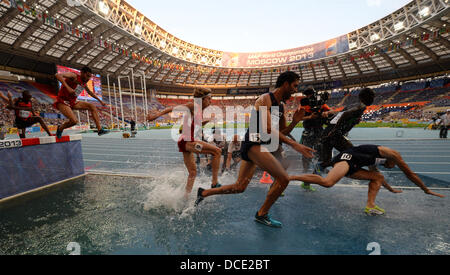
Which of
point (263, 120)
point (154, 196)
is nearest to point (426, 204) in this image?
point (263, 120)

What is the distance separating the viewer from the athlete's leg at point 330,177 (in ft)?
8.17

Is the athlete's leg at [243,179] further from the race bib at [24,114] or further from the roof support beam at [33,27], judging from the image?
the roof support beam at [33,27]

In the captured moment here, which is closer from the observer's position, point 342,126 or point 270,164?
point 270,164

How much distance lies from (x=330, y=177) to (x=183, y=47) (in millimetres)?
43513

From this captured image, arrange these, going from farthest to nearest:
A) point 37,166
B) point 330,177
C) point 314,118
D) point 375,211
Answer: point 37,166, point 314,118, point 375,211, point 330,177

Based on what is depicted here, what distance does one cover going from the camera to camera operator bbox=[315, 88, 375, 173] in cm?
322

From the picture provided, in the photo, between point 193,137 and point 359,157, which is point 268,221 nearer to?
point 359,157

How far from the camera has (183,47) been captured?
40344mm

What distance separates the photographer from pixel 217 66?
46219 millimetres

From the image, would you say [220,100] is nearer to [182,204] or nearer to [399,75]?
[399,75]

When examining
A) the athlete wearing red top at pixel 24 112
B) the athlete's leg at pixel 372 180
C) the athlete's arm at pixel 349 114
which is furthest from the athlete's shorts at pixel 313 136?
the athlete wearing red top at pixel 24 112

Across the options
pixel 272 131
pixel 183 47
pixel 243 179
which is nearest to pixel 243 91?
pixel 183 47
